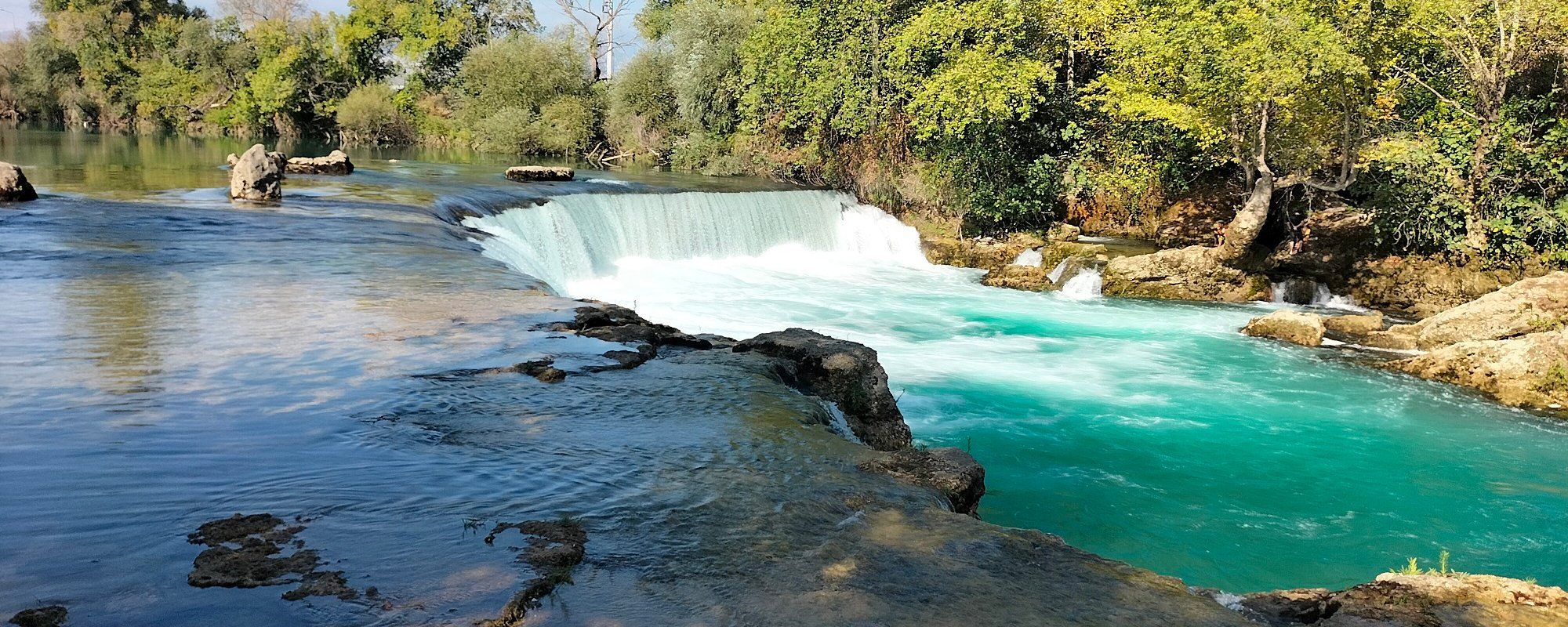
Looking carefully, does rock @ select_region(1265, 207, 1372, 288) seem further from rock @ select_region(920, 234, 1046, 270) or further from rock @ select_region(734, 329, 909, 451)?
rock @ select_region(734, 329, 909, 451)

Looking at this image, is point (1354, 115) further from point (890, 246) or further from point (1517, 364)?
point (890, 246)

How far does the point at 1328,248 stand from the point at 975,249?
6946mm

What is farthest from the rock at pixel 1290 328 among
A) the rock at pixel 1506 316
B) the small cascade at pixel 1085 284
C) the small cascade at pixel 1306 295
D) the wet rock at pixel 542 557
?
the wet rock at pixel 542 557

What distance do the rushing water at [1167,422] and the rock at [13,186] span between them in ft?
22.7

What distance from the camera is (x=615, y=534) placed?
428cm

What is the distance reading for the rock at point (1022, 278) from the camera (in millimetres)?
18547

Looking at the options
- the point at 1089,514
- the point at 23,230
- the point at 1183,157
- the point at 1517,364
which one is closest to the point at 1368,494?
the point at 1089,514

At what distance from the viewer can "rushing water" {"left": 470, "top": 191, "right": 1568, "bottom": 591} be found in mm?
7301

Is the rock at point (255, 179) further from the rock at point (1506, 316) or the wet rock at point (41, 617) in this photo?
the rock at point (1506, 316)

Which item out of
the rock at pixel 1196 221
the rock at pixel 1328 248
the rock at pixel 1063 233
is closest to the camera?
the rock at pixel 1328 248

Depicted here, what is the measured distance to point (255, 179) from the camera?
16.8m

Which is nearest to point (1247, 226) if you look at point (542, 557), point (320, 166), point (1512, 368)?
point (1512, 368)

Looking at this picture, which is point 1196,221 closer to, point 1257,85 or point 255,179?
point 1257,85

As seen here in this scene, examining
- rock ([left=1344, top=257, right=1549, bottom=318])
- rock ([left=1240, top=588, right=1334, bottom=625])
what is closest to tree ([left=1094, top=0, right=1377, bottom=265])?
rock ([left=1344, top=257, right=1549, bottom=318])
